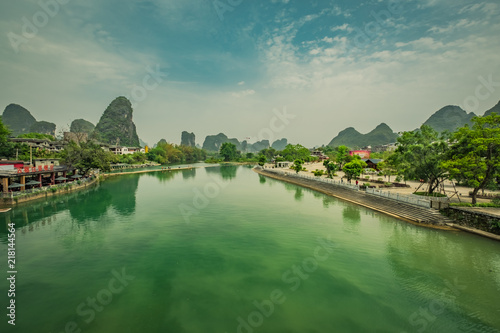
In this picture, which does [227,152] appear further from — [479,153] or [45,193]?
[479,153]

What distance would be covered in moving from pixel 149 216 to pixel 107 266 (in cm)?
1135

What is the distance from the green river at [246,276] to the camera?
947cm

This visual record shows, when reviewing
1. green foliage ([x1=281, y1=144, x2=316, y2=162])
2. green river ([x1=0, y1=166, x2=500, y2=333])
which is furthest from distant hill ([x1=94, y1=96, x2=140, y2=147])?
green river ([x1=0, y1=166, x2=500, y2=333])

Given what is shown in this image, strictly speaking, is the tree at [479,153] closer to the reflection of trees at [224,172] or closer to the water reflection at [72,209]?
the water reflection at [72,209]

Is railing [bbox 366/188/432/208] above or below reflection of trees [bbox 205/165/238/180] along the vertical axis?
above

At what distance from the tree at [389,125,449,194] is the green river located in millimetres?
8333

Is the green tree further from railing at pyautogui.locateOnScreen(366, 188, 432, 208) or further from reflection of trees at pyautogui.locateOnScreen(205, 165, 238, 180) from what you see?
railing at pyautogui.locateOnScreen(366, 188, 432, 208)

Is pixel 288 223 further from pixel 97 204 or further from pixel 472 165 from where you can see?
Answer: pixel 97 204

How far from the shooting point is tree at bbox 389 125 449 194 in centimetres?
2489

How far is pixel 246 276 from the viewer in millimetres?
12891

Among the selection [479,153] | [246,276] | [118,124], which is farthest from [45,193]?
[118,124]

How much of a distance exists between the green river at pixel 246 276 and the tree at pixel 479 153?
5935 mm

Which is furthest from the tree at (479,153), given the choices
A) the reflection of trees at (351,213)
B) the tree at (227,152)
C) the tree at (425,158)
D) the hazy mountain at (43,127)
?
the hazy mountain at (43,127)

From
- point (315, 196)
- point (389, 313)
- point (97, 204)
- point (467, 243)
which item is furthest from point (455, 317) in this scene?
point (97, 204)
